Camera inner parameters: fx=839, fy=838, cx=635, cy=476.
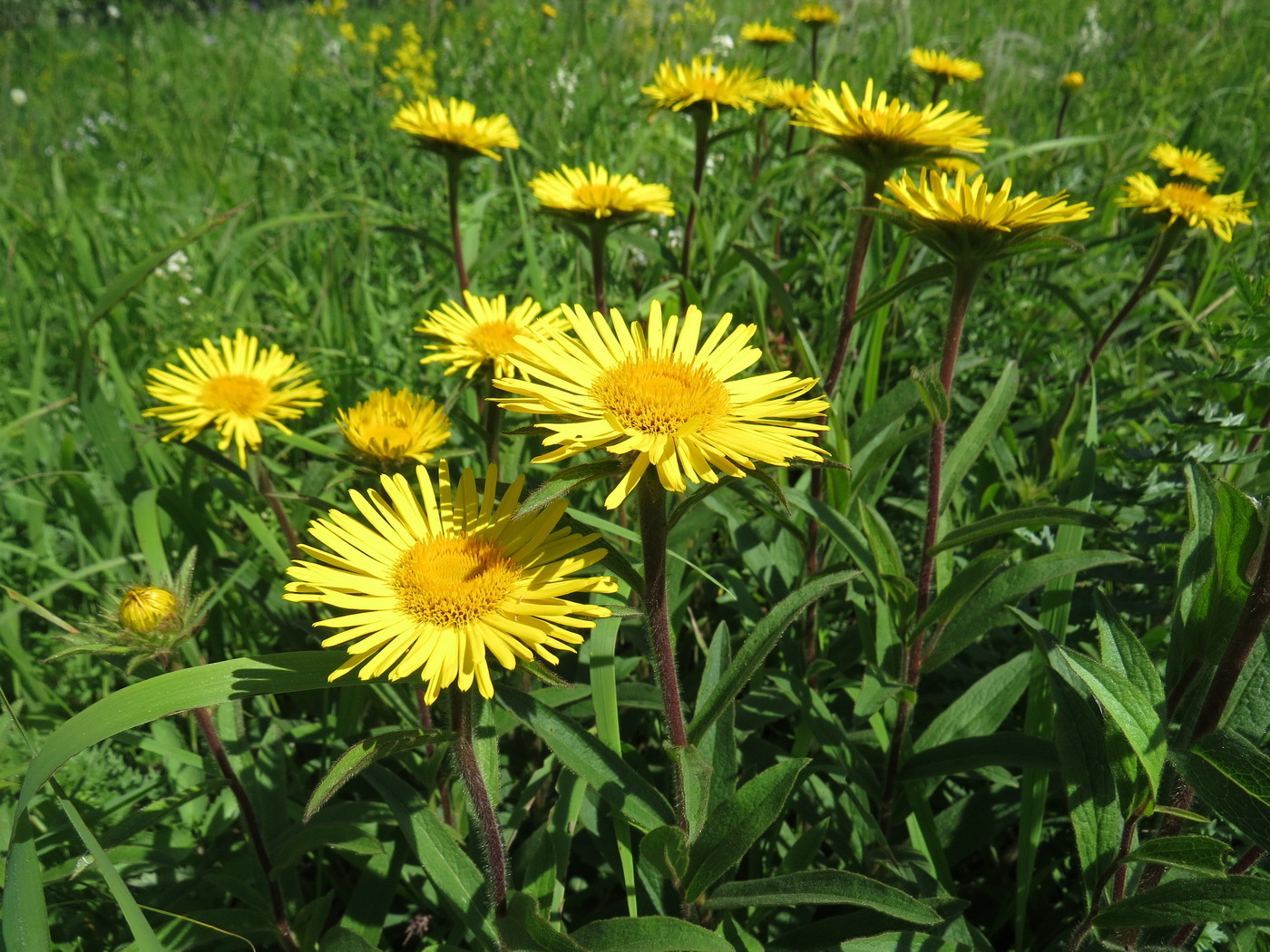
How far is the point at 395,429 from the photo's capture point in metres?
1.66

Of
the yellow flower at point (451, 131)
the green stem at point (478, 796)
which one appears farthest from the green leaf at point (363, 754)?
the yellow flower at point (451, 131)

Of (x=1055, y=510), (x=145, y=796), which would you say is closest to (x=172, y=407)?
(x=145, y=796)

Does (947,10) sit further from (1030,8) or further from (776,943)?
(776,943)

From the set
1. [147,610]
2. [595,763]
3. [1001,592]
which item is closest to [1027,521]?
[1001,592]

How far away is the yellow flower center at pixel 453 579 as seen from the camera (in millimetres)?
1118

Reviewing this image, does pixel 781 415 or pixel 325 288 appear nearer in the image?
pixel 781 415

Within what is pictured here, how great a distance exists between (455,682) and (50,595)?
155 centimetres

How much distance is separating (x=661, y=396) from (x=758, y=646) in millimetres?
373

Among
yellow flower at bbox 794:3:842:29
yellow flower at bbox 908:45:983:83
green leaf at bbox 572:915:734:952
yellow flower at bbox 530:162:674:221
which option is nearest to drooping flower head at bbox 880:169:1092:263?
yellow flower at bbox 530:162:674:221

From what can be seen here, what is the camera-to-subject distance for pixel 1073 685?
3.89 ft

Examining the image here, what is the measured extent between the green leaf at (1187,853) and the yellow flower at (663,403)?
0.63 metres

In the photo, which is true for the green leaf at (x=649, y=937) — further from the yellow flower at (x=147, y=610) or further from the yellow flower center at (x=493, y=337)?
the yellow flower center at (x=493, y=337)

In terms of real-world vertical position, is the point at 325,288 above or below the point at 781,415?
above

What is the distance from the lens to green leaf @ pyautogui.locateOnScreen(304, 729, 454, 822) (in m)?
0.94
